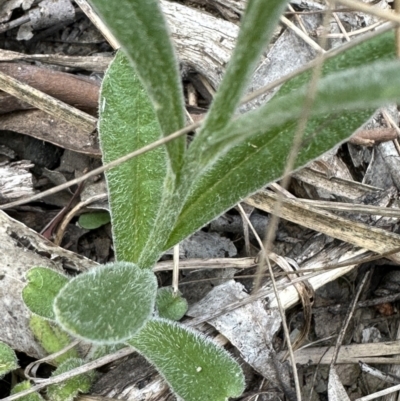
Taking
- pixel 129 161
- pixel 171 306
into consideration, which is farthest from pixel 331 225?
pixel 129 161

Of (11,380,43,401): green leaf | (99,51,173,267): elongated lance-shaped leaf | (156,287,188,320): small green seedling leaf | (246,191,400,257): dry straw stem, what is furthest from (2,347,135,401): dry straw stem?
(246,191,400,257): dry straw stem

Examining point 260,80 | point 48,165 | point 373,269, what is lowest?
point 373,269

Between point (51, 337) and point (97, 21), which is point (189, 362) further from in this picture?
point (97, 21)

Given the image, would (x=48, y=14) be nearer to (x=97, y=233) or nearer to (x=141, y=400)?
(x=97, y=233)

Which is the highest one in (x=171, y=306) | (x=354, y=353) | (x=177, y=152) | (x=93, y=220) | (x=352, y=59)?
(x=352, y=59)

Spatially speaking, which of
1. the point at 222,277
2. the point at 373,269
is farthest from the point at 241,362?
the point at 373,269

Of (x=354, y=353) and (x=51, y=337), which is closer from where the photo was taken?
(x=51, y=337)
